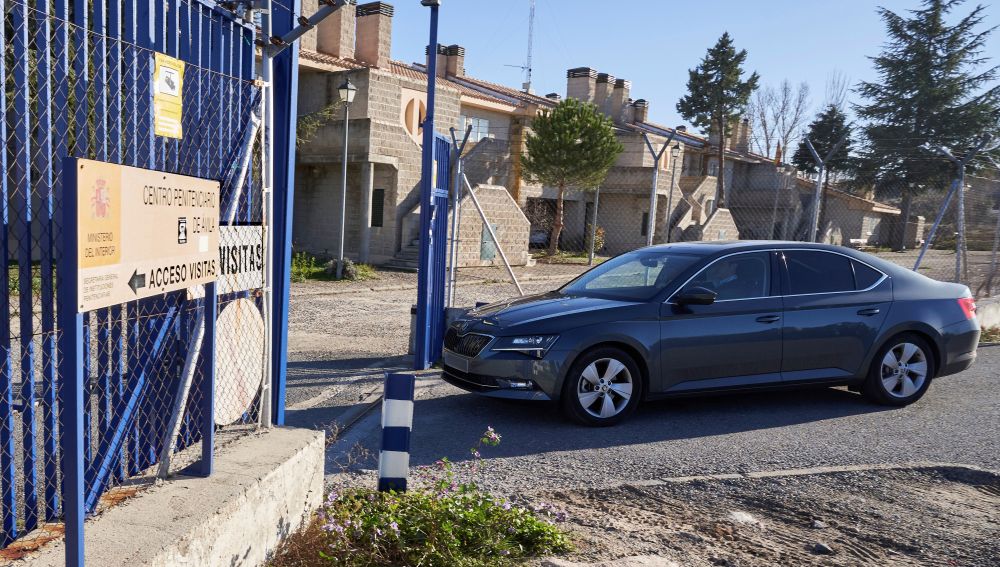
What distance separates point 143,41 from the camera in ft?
11.6

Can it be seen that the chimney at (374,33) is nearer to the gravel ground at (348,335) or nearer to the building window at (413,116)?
the building window at (413,116)

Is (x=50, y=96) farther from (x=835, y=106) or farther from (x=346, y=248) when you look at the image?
(x=835, y=106)

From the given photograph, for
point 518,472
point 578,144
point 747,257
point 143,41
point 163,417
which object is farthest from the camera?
point 578,144

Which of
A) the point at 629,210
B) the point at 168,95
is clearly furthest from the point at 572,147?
the point at 168,95

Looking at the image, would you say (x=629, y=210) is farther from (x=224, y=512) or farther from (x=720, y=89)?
(x=224, y=512)

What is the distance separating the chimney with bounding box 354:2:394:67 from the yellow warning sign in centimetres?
2618

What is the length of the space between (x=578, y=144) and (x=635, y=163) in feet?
23.6

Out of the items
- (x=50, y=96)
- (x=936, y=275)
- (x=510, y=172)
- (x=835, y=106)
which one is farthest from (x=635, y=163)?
(x=50, y=96)

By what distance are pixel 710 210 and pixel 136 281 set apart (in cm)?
4117

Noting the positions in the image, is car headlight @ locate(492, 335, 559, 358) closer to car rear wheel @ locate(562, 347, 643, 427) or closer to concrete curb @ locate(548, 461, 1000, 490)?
car rear wheel @ locate(562, 347, 643, 427)

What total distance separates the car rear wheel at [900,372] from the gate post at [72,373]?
670 centimetres

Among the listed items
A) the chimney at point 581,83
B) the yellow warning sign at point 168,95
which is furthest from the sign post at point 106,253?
the chimney at point 581,83

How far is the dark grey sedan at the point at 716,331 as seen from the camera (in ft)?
21.1

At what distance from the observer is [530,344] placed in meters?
6.38
